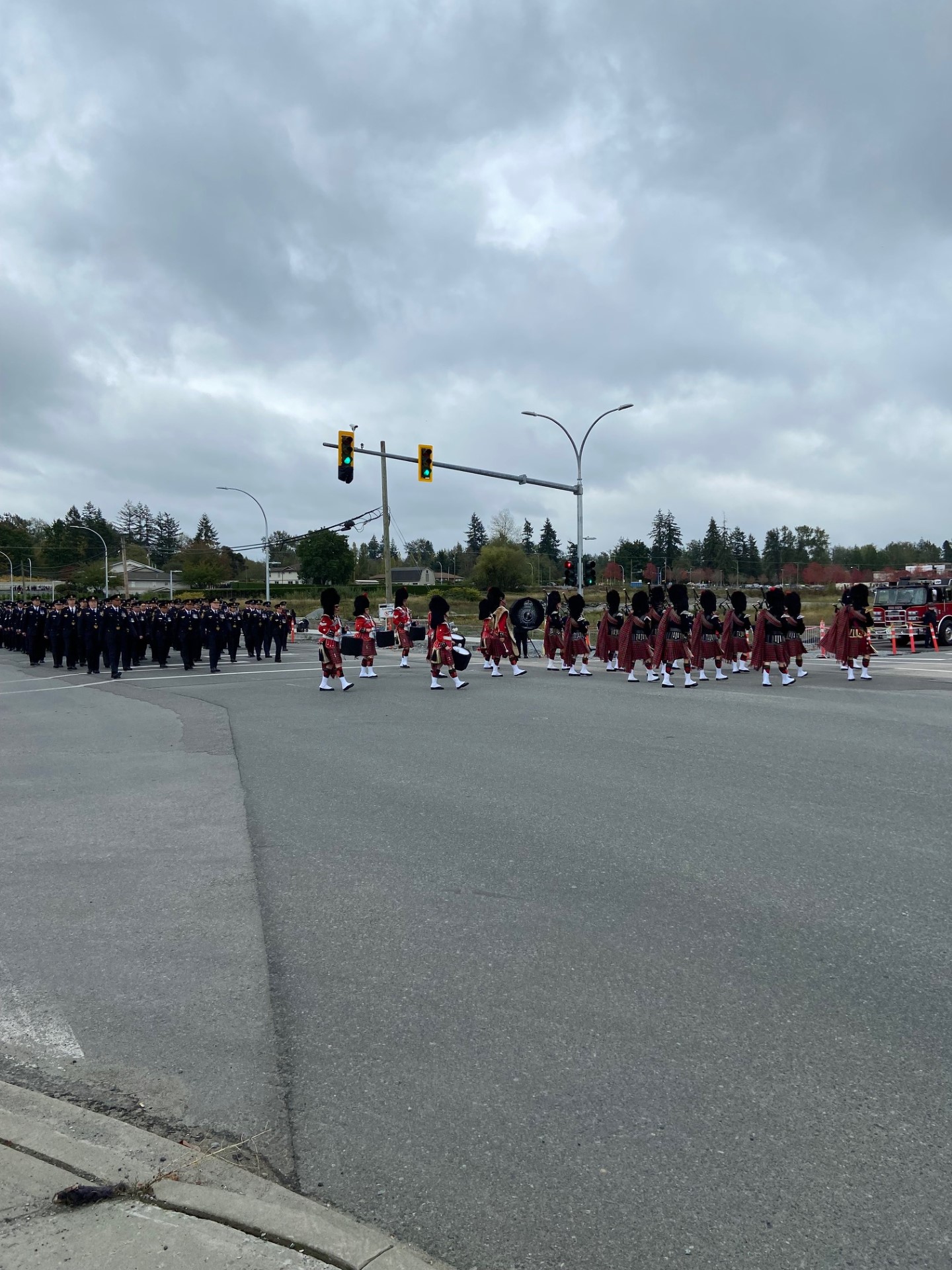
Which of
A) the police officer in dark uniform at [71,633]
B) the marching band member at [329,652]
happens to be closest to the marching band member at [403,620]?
the marching band member at [329,652]

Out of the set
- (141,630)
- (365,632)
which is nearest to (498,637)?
(365,632)

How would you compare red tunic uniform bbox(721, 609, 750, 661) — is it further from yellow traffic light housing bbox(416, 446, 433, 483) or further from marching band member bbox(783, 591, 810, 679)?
yellow traffic light housing bbox(416, 446, 433, 483)

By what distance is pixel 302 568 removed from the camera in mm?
122562

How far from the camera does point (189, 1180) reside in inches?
113

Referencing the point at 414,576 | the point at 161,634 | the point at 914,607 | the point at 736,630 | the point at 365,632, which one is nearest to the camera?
the point at 736,630

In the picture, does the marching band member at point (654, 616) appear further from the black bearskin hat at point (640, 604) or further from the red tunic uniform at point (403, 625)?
the red tunic uniform at point (403, 625)

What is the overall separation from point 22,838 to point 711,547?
135 meters

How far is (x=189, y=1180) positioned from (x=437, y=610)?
1579cm

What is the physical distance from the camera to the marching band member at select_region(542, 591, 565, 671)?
22.5m

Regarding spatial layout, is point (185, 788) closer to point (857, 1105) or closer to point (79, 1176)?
point (79, 1176)

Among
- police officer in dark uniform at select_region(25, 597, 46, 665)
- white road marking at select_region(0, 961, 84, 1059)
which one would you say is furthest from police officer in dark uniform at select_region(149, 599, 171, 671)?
white road marking at select_region(0, 961, 84, 1059)

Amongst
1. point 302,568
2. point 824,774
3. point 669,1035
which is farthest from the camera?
point 302,568

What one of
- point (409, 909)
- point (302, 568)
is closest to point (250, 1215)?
point (409, 909)

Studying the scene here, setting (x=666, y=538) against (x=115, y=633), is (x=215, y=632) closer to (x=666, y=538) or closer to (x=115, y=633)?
(x=115, y=633)
